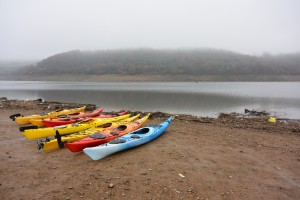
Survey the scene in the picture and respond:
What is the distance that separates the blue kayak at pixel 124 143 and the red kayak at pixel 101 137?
0.53 meters

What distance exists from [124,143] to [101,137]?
1011mm

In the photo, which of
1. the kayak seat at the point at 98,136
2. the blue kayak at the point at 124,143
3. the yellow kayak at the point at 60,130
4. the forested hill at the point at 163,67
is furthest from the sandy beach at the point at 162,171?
the forested hill at the point at 163,67

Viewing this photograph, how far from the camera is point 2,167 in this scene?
6457mm

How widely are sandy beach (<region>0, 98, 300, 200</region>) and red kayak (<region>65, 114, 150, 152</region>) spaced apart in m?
0.38

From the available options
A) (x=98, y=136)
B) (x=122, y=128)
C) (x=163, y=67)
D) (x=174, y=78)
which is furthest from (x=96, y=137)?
(x=163, y=67)

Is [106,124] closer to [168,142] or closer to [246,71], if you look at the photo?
[168,142]

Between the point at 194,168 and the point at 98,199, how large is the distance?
272 centimetres

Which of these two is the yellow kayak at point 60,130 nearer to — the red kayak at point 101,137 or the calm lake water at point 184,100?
the red kayak at point 101,137

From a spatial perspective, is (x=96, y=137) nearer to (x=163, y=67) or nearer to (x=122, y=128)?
(x=122, y=128)

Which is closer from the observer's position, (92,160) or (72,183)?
(72,183)

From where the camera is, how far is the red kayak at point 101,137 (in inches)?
281

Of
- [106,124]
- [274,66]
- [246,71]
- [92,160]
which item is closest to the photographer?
[92,160]

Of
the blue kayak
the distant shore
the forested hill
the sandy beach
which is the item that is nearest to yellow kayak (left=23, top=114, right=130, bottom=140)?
the sandy beach

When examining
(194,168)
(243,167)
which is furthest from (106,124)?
(243,167)
